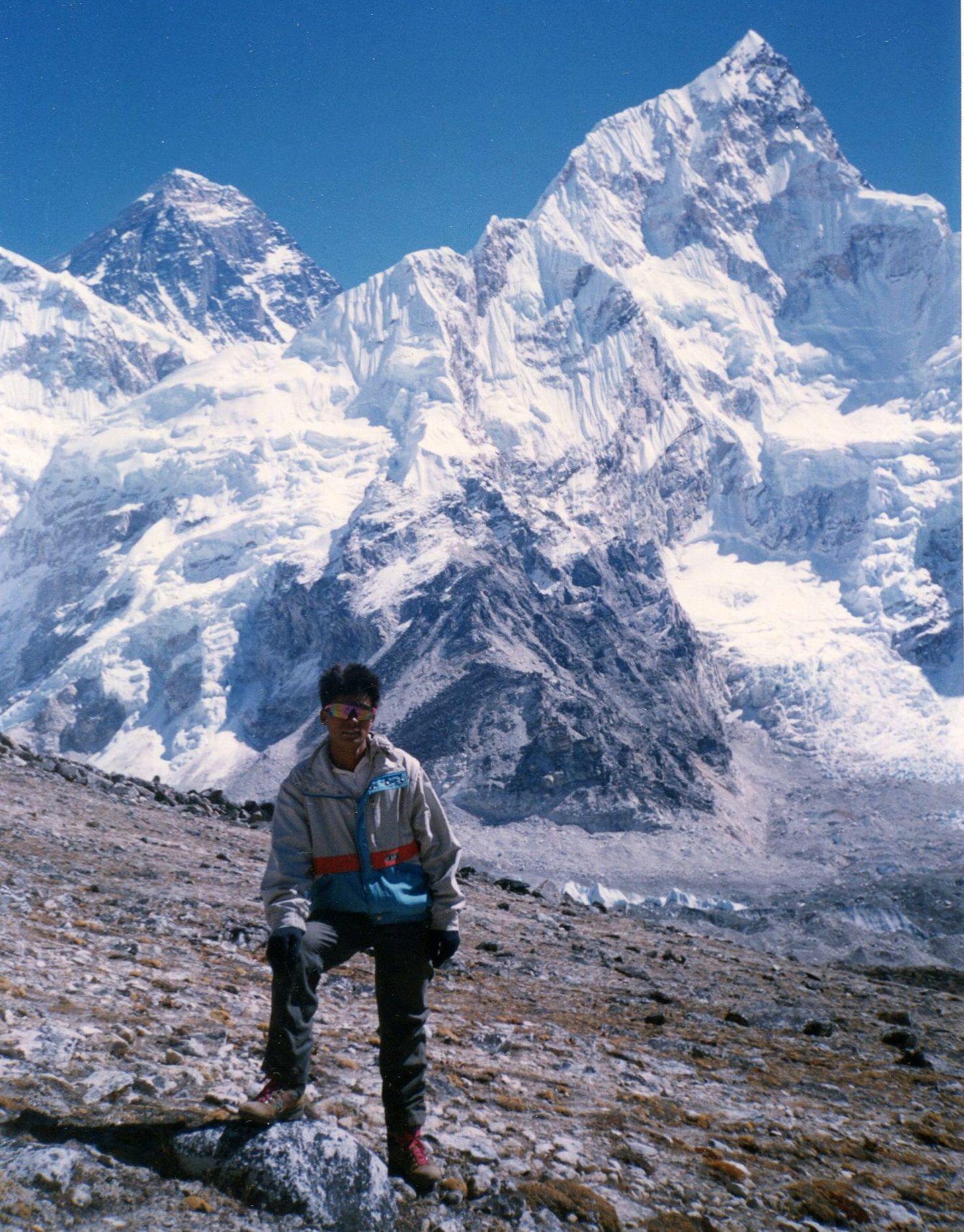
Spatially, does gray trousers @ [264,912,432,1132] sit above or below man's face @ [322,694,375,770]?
below

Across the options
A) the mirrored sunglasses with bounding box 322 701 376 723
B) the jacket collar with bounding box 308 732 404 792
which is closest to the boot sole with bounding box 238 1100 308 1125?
the jacket collar with bounding box 308 732 404 792

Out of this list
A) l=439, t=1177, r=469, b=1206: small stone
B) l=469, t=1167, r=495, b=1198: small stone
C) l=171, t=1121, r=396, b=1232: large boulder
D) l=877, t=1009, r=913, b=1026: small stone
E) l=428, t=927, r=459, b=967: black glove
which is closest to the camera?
l=171, t=1121, r=396, b=1232: large boulder

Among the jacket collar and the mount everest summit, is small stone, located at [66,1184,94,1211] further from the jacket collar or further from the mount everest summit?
the mount everest summit

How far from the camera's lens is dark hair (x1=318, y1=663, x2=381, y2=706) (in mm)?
6164

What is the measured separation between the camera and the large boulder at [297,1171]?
15.8 ft

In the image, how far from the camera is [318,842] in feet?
19.9

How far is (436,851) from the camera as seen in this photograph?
20.1 feet

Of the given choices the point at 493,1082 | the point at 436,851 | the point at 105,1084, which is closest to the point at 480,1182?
the point at 436,851

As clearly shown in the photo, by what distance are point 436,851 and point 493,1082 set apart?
2.34m

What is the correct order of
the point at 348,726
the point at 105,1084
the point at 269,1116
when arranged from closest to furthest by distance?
1. the point at 269,1116
2. the point at 105,1084
3. the point at 348,726

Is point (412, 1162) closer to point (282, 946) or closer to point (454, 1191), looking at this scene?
point (454, 1191)

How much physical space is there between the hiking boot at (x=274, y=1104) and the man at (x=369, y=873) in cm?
26

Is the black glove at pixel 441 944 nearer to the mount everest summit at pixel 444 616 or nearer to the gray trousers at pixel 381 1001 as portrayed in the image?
the gray trousers at pixel 381 1001

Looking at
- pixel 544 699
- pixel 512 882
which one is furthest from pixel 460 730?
pixel 512 882
